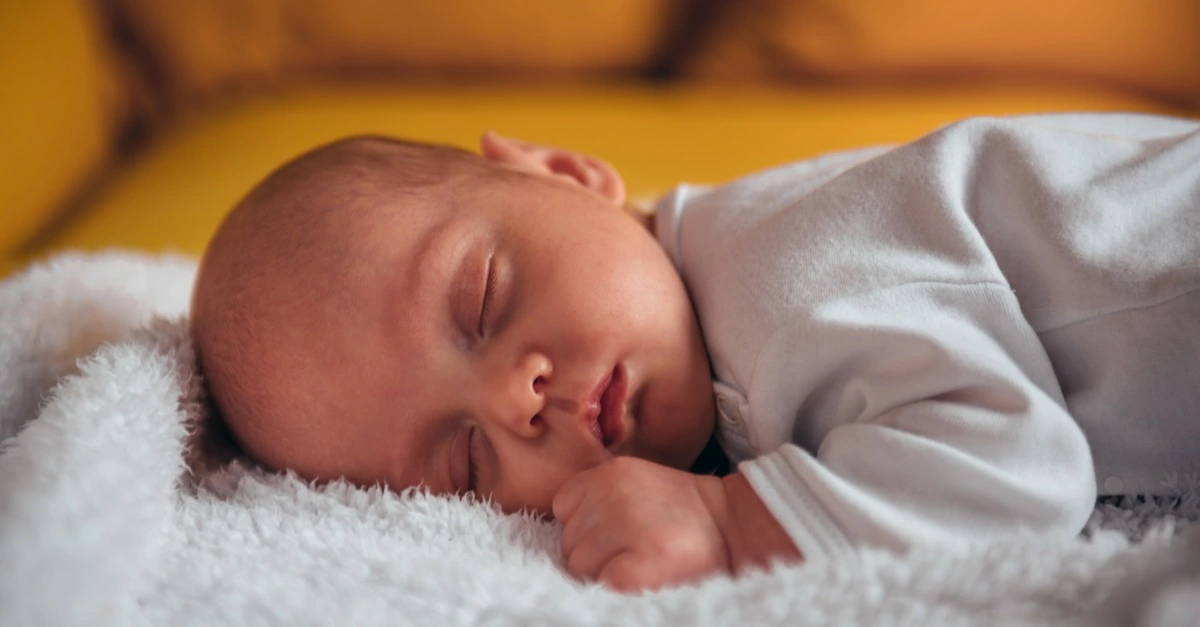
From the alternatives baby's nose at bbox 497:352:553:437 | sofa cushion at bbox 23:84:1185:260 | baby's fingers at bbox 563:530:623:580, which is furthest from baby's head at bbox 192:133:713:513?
sofa cushion at bbox 23:84:1185:260

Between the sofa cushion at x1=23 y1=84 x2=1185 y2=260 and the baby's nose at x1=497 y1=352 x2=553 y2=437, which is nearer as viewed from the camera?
the baby's nose at x1=497 y1=352 x2=553 y2=437

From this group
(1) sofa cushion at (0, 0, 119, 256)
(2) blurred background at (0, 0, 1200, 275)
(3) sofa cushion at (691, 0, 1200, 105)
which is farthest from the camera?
(3) sofa cushion at (691, 0, 1200, 105)

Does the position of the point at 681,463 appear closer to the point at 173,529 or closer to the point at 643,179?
the point at 173,529

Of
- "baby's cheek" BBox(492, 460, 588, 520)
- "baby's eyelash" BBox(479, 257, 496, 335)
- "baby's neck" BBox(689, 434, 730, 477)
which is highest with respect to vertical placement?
"baby's eyelash" BBox(479, 257, 496, 335)

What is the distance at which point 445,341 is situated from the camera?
0.92 m

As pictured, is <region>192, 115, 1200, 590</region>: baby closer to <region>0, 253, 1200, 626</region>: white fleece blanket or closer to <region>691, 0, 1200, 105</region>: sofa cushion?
<region>0, 253, 1200, 626</region>: white fleece blanket

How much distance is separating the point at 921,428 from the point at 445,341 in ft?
1.42

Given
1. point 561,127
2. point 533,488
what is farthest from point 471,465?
point 561,127

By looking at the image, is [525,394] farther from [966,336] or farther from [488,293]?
[966,336]

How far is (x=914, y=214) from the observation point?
950mm

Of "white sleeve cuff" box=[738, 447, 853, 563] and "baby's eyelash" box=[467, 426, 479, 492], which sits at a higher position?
"white sleeve cuff" box=[738, 447, 853, 563]

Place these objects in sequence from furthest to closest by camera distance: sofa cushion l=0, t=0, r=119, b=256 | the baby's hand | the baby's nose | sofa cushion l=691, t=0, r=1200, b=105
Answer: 1. sofa cushion l=691, t=0, r=1200, b=105
2. sofa cushion l=0, t=0, r=119, b=256
3. the baby's nose
4. the baby's hand

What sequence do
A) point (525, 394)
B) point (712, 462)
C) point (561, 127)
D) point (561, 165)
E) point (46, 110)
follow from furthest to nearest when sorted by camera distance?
1. point (561, 127)
2. point (46, 110)
3. point (561, 165)
4. point (712, 462)
5. point (525, 394)

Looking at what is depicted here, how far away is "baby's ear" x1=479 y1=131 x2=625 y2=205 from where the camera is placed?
3.96 ft
